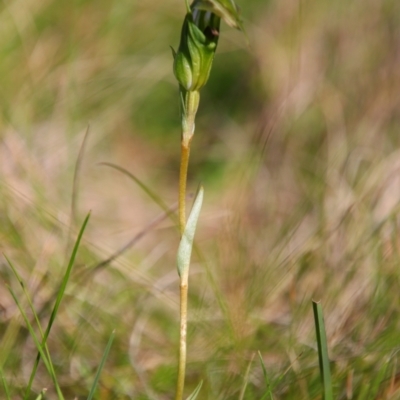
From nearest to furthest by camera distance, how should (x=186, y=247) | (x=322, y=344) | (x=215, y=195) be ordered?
(x=322, y=344) → (x=186, y=247) → (x=215, y=195)

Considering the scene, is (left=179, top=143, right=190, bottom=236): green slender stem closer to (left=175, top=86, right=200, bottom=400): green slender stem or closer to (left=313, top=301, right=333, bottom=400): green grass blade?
(left=175, top=86, right=200, bottom=400): green slender stem

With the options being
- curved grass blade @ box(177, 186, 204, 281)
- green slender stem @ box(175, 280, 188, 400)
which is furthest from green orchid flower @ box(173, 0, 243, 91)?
green slender stem @ box(175, 280, 188, 400)

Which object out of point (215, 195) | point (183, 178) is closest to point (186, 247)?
point (183, 178)

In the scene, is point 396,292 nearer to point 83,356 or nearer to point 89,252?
point 83,356

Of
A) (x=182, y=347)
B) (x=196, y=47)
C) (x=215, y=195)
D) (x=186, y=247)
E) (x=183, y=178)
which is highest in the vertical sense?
(x=196, y=47)

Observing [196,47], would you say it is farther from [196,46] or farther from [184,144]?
[184,144]

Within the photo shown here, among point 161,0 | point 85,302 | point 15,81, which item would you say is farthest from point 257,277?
point 161,0

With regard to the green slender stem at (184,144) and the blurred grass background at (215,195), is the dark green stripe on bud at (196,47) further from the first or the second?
the blurred grass background at (215,195)
